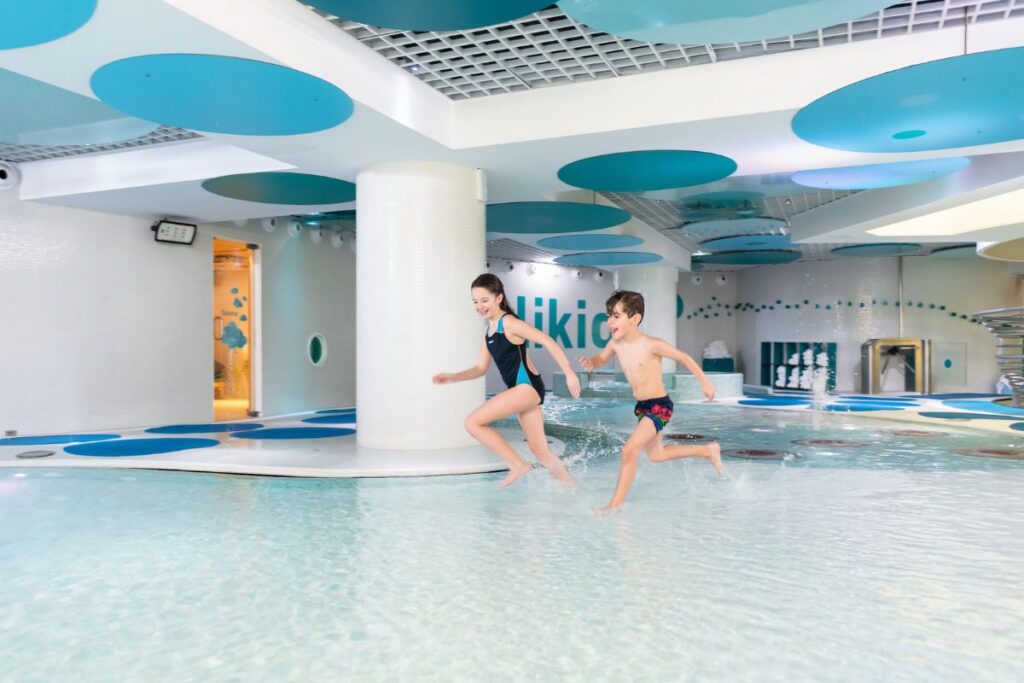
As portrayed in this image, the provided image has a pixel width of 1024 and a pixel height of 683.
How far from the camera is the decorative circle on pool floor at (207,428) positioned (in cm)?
982

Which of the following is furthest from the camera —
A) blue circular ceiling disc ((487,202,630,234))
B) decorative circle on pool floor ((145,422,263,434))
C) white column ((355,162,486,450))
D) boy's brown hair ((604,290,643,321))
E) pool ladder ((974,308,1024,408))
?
pool ladder ((974,308,1024,408))

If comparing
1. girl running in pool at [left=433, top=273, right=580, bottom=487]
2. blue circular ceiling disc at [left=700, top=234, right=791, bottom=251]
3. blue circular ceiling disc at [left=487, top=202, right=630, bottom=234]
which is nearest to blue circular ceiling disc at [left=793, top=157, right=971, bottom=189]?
blue circular ceiling disc at [left=487, top=202, right=630, bottom=234]

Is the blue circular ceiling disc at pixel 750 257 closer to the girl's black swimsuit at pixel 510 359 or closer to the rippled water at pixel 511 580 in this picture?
the rippled water at pixel 511 580

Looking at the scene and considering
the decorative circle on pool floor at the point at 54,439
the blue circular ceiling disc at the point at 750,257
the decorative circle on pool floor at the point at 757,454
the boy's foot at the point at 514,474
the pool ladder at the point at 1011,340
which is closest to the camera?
the boy's foot at the point at 514,474

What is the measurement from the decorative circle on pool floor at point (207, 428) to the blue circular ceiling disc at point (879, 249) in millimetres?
14184

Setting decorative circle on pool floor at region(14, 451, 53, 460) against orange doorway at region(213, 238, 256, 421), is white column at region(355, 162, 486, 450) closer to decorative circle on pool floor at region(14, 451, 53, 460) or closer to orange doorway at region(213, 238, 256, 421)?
decorative circle on pool floor at region(14, 451, 53, 460)

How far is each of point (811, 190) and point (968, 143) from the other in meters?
4.34

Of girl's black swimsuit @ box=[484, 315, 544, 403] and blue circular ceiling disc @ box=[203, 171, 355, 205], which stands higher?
blue circular ceiling disc @ box=[203, 171, 355, 205]

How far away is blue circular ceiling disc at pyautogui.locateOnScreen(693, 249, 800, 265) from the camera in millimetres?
18516

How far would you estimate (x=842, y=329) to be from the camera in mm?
20594

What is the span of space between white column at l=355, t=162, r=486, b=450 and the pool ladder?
9811 mm

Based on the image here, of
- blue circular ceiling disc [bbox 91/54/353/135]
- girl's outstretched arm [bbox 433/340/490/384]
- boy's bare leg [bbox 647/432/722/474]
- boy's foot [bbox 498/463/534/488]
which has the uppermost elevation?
blue circular ceiling disc [bbox 91/54/353/135]

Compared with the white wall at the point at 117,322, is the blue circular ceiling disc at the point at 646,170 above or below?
above

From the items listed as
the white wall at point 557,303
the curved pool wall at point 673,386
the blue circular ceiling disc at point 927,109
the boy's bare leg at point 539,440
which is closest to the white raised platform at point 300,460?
the boy's bare leg at point 539,440
